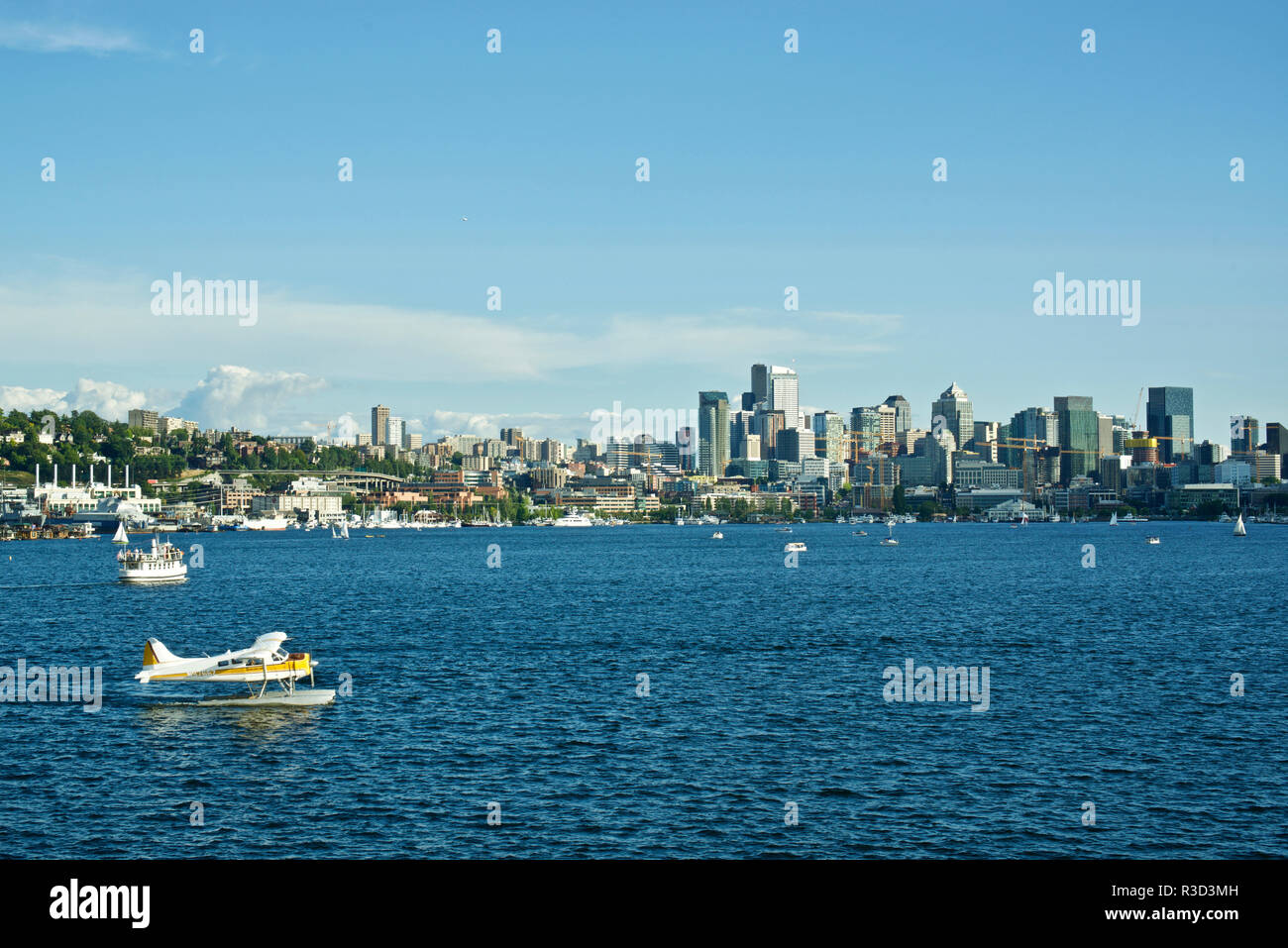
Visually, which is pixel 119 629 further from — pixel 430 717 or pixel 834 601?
pixel 834 601

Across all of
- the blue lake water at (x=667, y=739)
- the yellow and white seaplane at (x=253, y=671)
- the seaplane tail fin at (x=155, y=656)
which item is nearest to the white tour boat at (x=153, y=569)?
the blue lake water at (x=667, y=739)

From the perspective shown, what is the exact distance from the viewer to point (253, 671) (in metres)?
44.4

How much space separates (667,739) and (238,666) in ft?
61.4

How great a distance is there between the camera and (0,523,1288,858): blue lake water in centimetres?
2681

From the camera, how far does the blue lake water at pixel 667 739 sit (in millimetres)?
26812

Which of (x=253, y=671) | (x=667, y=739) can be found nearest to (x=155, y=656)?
(x=253, y=671)

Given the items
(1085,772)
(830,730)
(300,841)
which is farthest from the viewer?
(830,730)

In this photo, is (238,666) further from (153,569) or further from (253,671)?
(153,569)

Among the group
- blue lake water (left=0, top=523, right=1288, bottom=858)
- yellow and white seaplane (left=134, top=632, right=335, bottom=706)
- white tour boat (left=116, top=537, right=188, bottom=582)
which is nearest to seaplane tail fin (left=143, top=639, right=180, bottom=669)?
yellow and white seaplane (left=134, top=632, right=335, bottom=706)

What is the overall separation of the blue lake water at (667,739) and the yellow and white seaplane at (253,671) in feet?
3.33

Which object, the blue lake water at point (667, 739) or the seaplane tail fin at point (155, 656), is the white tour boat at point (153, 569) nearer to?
the blue lake water at point (667, 739)
